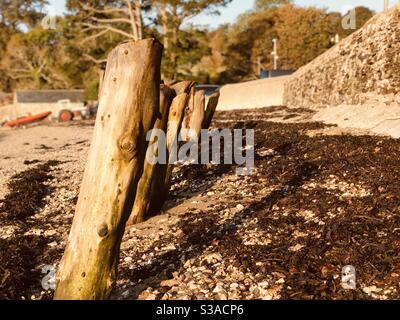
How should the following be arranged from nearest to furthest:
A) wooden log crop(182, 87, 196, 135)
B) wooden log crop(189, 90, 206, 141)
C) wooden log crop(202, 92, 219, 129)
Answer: wooden log crop(182, 87, 196, 135)
wooden log crop(189, 90, 206, 141)
wooden log crop(202, 92, 219, 129)

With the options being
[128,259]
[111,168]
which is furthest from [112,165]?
[128,259]

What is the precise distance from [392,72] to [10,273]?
1273 centimetres

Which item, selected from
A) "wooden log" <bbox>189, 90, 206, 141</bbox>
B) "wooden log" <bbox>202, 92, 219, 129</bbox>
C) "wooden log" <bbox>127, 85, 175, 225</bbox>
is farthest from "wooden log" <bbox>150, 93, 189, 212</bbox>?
"wooden log" <bbox>202, 92, 219, 129</bbox>

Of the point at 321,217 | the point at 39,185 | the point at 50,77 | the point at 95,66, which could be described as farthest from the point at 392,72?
the point at 50,77

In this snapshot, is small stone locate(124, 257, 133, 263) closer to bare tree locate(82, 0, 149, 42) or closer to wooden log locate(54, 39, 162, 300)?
wooden log locate(54, 39, 162, 300)

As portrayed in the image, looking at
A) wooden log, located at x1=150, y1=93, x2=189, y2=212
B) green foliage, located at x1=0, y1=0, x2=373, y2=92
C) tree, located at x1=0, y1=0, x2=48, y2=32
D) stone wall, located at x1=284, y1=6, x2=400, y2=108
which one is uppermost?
tree, located at x1=0, y1=0, x2=48, y2=32

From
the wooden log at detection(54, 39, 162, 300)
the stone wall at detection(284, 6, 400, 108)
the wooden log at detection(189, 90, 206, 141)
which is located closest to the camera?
the wooden log at detection(54, 39, 162, 300)

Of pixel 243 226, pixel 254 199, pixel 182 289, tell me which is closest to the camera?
pixel 182 289

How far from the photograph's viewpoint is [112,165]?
346 centimetres

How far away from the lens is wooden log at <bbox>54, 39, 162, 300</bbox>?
3.40 meters

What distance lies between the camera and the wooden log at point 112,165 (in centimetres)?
340

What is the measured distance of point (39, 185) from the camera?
364 inches

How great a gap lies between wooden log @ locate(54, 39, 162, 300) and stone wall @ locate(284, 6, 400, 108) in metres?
11.4

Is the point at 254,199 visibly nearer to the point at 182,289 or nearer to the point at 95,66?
the point at 182,289
